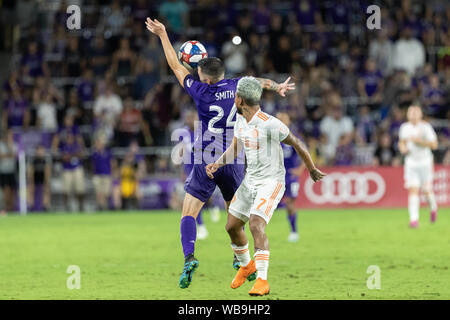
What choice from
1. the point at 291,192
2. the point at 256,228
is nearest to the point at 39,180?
the point at 291,192

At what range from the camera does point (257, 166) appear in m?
9.34

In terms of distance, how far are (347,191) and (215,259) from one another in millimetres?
11857

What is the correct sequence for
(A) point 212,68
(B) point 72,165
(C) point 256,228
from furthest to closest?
(B) point 72,165
(A) point 212,68
(C) point 256,228

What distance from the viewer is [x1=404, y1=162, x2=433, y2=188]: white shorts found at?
18.6 meters

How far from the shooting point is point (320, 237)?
16.6 m

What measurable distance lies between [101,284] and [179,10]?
18.8m

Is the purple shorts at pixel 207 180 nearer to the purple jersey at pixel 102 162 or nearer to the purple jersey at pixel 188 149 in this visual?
the purple jersey at pixel 188 149

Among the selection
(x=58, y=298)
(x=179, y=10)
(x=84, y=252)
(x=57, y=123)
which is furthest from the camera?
(x=179, y=10)

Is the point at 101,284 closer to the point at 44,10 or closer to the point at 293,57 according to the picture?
the point at 293,57

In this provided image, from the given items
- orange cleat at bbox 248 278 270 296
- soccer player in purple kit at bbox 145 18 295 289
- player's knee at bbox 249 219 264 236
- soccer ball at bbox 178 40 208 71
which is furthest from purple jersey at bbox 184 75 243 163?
orange cleat at bbox 248 278 270 296

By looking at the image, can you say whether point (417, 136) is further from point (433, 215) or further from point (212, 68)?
point (212, 68)

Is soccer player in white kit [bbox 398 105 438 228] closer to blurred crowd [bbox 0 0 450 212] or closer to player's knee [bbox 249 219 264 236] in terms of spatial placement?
blurred crowd [bbox 0 0 450 212]

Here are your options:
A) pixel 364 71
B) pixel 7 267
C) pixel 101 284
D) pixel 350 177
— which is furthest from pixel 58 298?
pixel 364 71

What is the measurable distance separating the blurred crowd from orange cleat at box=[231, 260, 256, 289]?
14898 mm
